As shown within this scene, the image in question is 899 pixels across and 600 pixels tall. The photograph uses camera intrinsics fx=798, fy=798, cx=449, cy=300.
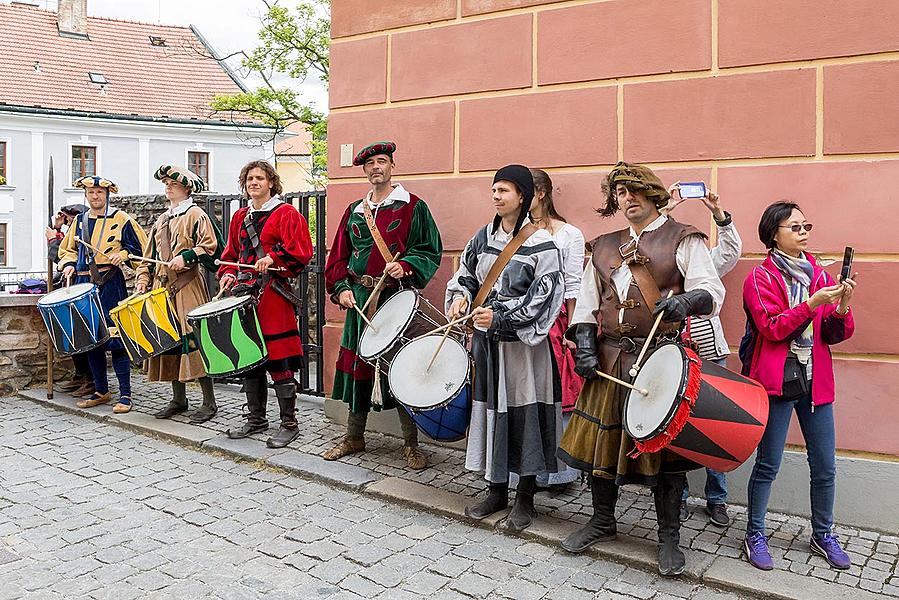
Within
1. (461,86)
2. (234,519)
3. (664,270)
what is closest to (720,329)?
(664,270)

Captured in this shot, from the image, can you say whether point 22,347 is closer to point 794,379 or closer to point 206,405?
point 206,405

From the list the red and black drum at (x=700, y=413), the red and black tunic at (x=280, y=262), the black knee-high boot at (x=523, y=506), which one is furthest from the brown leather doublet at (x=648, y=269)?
the red and black tunic at (x=280, y=262)

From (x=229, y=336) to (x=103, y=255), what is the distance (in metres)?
1.86

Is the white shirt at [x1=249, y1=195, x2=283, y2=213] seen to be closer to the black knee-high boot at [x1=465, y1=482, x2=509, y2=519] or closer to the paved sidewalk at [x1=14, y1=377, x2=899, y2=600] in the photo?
the paved sidewalk at [x1=14, y1=377, x2=899, y2=600]

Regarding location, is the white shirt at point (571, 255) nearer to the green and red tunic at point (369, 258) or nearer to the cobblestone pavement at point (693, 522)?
the green and red tunic at point (369, 258)

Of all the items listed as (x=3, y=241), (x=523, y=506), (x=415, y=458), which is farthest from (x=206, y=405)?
(x=3, y=241)

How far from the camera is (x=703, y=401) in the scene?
3014 millimetres

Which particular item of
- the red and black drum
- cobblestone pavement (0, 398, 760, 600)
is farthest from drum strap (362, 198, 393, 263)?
the red and black drum

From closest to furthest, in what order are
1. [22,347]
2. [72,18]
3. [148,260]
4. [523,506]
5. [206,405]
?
[523,506]
[148,260]
[206,405]
[22,347]
[72,18]

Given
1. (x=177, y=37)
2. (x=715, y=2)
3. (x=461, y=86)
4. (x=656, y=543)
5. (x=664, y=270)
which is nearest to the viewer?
(x=664, y=270)

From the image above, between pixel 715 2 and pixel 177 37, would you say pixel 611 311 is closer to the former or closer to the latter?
pixel 715 2

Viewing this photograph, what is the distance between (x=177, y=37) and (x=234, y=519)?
28.1 metres

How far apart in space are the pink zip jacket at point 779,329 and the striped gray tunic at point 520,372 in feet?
2.84

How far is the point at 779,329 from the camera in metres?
3.28
